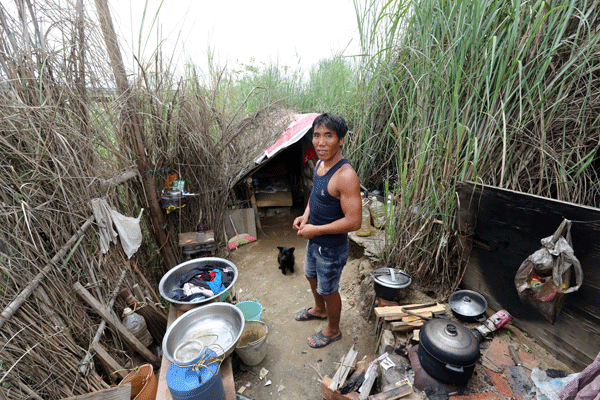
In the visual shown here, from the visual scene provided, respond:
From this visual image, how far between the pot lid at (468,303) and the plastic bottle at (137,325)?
10.2 ft

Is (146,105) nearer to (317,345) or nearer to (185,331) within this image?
(185,331)

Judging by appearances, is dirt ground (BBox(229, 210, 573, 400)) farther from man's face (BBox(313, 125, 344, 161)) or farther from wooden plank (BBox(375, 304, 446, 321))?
man's face (BBox(313, 125, 344, 161))

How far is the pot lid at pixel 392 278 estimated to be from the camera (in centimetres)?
251

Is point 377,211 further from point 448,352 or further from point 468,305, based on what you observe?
point 448,352

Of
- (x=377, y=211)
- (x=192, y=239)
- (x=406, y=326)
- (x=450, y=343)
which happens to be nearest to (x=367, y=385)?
(x=406, y=326)

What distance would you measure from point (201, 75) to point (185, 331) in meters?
3.21

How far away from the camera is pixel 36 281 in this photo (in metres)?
1.62

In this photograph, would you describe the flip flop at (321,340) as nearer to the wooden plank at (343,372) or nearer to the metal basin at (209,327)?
the wooden plank at (343,372)

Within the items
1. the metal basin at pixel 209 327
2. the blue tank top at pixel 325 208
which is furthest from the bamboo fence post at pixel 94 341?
the blue tank top at pixel 325 208

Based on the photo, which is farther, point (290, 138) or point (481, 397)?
point (290, 138)

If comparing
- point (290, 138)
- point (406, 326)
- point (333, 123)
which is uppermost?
point (333, 123)

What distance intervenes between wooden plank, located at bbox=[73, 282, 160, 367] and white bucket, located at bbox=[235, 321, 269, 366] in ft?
2.93

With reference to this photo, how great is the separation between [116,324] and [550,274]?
3.43 m

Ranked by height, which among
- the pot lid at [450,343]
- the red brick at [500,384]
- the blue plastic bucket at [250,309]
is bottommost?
the blue plastic bucket at [250,309]
